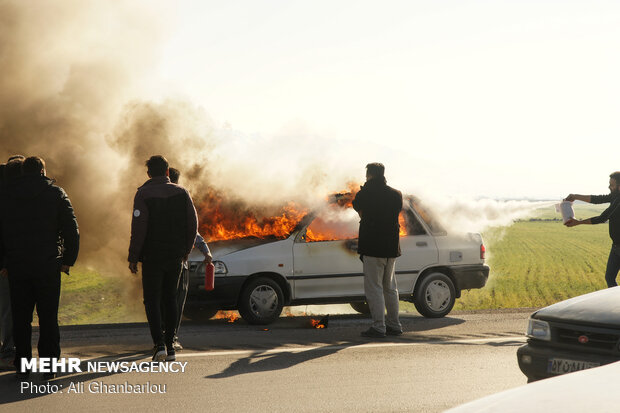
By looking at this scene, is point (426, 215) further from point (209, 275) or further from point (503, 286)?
point (503, 286)

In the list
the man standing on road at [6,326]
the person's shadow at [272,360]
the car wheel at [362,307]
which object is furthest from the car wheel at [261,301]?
the man standing on road at [6,326]

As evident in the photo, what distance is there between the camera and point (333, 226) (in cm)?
1146

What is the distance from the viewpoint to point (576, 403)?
2.92 meters

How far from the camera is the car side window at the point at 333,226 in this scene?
→ 11.3 m

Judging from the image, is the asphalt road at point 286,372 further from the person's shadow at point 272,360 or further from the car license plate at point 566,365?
the car license plate at point 566,365

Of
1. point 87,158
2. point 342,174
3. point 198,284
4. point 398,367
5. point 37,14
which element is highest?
point 37,14

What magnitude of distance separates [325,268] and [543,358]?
559 cm

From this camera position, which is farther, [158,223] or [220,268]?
[220,268]

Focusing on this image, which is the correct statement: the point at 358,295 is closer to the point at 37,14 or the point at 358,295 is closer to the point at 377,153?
the point at 377,153

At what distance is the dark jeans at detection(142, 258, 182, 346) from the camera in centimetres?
772

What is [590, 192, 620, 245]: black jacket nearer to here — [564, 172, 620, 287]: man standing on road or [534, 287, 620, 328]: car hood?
[564, 172, 620, 287]: man standing on road

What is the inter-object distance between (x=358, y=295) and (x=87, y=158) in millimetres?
8571

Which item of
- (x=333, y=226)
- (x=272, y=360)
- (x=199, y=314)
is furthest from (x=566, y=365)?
(x=199, y=314)

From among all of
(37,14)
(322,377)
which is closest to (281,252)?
(322,377)
